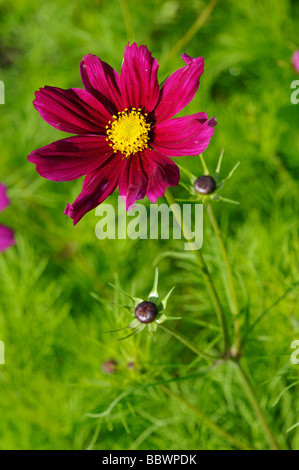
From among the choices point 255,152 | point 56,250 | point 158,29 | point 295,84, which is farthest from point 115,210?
point 158,29

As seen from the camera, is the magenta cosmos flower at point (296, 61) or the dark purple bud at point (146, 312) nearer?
the dark purple bud at point (146, 312)

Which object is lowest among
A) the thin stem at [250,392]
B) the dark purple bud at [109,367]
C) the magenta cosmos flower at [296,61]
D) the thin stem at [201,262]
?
the thin stem at [250,392]

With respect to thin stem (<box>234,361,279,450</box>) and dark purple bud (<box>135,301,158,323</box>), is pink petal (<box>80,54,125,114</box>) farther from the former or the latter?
thin stem (<box>234,361,279,450</box>)

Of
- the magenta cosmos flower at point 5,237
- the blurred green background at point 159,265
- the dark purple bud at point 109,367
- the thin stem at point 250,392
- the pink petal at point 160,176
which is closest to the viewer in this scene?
the pink petal at point 160,176

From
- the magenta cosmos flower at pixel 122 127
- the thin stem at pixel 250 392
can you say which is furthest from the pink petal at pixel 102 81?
the thin stem at pixel 250 392

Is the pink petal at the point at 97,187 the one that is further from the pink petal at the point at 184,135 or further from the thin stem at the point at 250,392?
the thin stem at the point at 250,392

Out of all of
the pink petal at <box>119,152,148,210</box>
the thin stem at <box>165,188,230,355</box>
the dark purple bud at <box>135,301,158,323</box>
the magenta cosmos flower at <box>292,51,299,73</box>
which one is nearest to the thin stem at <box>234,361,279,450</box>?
the thin stem at <box>165,188,230,355</box>

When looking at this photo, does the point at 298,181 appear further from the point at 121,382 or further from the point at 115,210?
the point at 121,382
